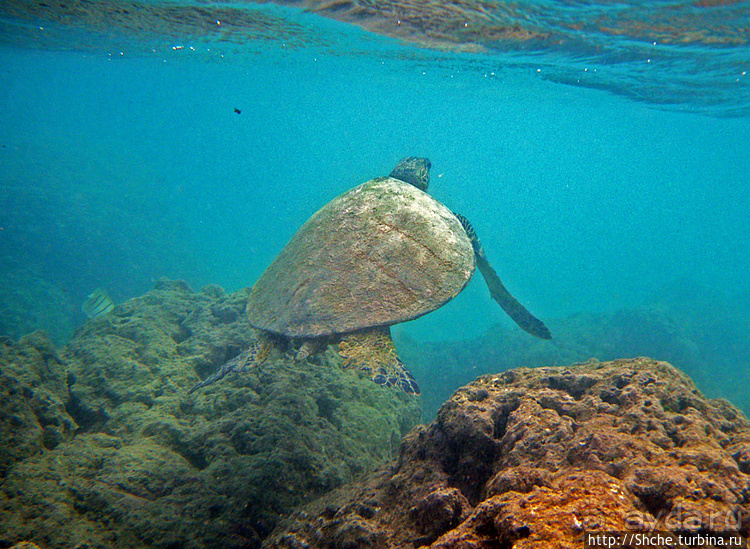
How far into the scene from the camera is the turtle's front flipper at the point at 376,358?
3.72 m

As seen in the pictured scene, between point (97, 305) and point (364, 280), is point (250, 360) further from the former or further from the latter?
point (97, 305)

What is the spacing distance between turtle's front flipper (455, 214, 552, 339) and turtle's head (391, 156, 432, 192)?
1.23 metres

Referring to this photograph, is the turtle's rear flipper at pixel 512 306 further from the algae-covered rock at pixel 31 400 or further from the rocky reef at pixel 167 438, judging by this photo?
the algae-covered rock at pixel 31 400

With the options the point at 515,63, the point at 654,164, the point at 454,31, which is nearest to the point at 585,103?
the point at 515,63

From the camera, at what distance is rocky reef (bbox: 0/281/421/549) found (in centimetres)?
284

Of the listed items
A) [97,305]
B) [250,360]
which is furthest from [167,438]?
[97,305]

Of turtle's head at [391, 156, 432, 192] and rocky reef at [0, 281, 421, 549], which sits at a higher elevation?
turtle's head at [391, 156, 432, 192]

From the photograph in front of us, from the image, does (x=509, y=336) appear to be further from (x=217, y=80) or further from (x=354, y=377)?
(x=217, y=80)

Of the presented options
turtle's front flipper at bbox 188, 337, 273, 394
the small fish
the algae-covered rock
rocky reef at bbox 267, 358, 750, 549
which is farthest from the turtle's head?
the small fish

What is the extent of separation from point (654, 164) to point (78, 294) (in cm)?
8714

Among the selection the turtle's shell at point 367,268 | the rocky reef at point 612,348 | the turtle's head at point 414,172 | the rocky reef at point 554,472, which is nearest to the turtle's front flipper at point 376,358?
the turtle's shell at point 367,268

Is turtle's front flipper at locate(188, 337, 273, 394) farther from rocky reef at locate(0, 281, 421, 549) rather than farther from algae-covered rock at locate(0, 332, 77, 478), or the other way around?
algae-covered rock at locate(0, 332, 77, 478)

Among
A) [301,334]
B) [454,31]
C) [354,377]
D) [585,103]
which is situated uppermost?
[454,31]

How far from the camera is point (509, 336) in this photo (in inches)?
658
